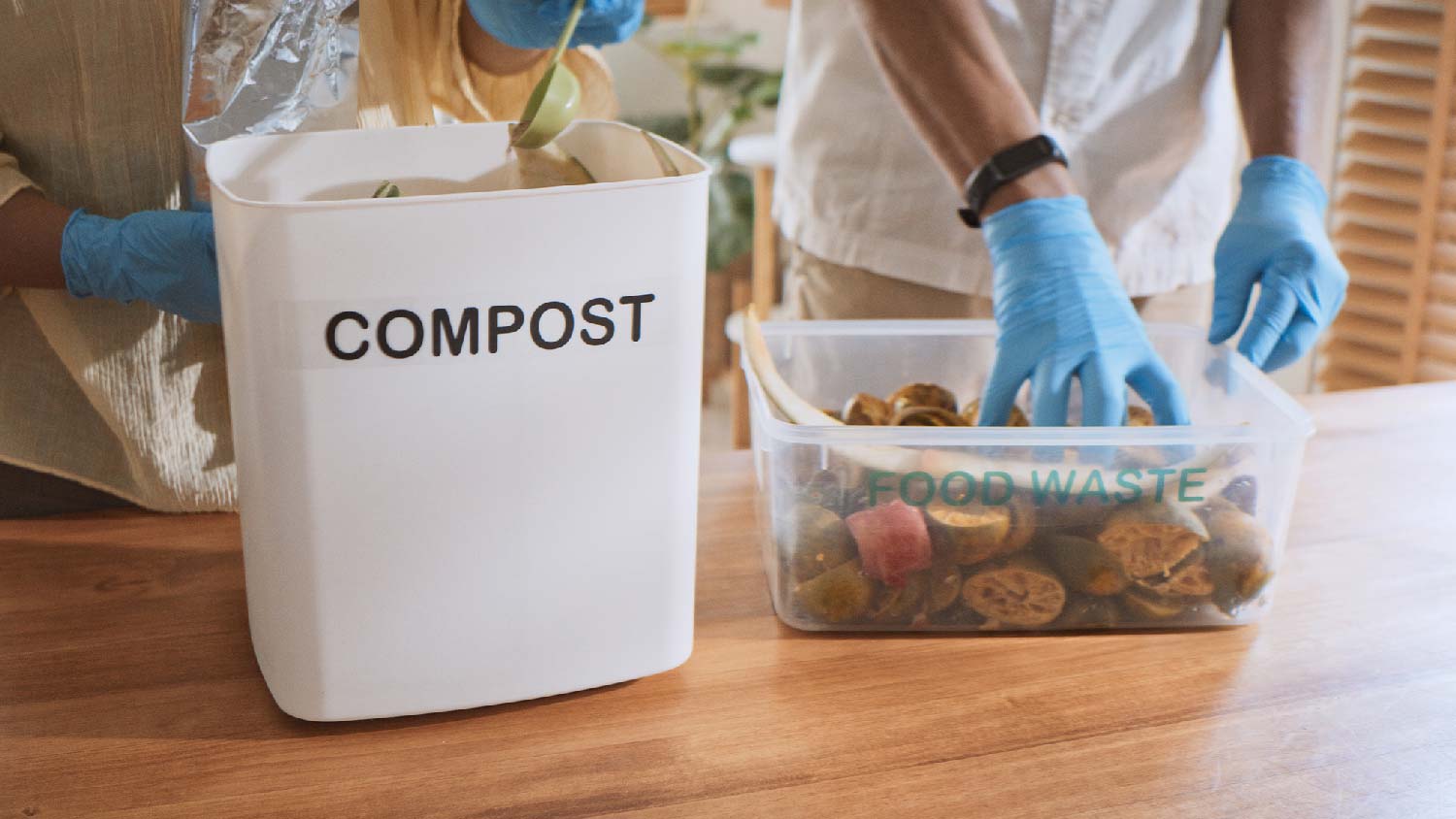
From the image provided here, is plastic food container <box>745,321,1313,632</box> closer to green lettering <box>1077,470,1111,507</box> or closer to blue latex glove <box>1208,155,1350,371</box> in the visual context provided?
green lettering <box>1077,470,1111,507</box>

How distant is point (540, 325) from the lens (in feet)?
1.75

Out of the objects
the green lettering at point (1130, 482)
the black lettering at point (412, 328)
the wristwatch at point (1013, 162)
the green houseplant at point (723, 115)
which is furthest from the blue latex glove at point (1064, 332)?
the green houseplant at point (723, 115)

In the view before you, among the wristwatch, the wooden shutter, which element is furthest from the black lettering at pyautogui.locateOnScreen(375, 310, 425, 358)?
the wooden shutter

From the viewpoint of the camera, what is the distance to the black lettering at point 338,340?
1.66ft

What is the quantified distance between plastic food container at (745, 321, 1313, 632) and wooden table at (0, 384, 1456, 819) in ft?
0.07

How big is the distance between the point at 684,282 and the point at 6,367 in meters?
0.54

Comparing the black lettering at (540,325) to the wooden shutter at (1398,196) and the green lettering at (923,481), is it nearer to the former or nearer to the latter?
the green lettering at (923,481)

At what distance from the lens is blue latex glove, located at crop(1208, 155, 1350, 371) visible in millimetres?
961

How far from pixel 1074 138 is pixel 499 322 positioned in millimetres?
869

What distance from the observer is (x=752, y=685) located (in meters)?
0.64

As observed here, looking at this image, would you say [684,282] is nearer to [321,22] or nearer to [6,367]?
[321,22]

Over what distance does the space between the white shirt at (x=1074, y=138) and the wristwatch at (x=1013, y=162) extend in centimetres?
26

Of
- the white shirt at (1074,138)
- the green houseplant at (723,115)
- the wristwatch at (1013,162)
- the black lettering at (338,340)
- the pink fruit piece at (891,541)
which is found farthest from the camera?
the green houseplant at (723,115)

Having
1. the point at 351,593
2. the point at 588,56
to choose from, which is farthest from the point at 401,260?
the point at 588,56
